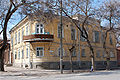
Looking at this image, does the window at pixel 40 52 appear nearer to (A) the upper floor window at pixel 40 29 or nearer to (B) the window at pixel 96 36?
(A) the upper floor window at pixel 40 29

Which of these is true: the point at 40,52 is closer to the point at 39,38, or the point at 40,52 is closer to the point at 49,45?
the point at 49,45

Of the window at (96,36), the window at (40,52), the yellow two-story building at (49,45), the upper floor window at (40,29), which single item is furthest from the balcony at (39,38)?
the window at (96,36)

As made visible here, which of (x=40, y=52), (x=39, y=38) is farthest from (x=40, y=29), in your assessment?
(x=40, y=52)

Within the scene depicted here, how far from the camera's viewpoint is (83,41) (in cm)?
3575

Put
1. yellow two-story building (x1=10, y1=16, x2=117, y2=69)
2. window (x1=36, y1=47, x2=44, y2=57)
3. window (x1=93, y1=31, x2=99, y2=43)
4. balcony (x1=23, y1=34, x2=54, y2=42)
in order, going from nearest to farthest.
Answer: balcony (x1=23, y1=34, x2=54, y2=42)
yellow two-story building (x1=10, y1=16, x2=117, y2=69)
window (x1=36, y1=47, x2=44, y2=57)
window (x1=93, y1=31, x2=99, y2=43)

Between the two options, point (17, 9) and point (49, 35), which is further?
point (49, 35)

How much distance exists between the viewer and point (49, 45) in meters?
29.3

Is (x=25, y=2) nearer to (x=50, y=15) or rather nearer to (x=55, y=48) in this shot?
(x=50, y=15)

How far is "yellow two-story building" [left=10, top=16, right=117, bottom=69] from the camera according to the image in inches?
1118

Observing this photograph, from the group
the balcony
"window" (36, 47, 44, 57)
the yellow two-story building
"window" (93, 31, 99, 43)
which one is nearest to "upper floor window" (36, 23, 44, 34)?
the yellow two-story building

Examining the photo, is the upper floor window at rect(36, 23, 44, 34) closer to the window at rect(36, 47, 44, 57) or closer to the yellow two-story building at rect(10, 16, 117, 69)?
the yellow two-story building at rect(10, 16, 117, 69)

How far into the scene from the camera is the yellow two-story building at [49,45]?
2841 centimetres

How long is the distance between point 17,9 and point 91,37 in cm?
2115

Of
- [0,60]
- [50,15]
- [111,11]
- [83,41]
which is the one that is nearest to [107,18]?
[111,11]
